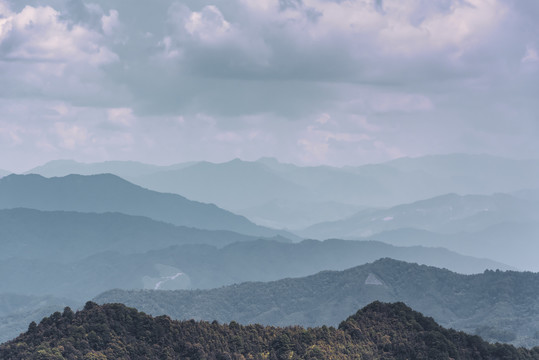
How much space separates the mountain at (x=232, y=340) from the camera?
95.2 metres

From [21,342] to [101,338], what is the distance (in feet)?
29.7

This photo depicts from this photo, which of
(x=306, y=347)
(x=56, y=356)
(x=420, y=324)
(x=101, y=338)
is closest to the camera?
(x=56, y=356)

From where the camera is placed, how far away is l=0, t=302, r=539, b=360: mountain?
95188mm

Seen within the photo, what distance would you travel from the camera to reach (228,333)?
10781 centimetres

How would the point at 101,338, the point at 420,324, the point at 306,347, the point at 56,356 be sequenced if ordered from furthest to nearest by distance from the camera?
the point at 420,324 → the point at 306,347 → the point at 101,338 → the point at 56,356

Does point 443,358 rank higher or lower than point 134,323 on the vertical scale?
lower

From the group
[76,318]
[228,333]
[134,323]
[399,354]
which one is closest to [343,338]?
[399,354]

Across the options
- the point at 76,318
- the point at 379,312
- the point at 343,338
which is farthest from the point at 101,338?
the point at 379,312

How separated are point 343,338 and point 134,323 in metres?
29.3

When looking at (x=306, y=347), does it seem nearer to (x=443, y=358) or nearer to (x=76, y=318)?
(x=443, y=358)

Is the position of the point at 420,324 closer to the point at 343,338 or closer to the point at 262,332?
the point at 343,338

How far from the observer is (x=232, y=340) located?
349 feet

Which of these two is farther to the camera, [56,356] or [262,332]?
[262,332]

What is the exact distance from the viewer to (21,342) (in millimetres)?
94625
